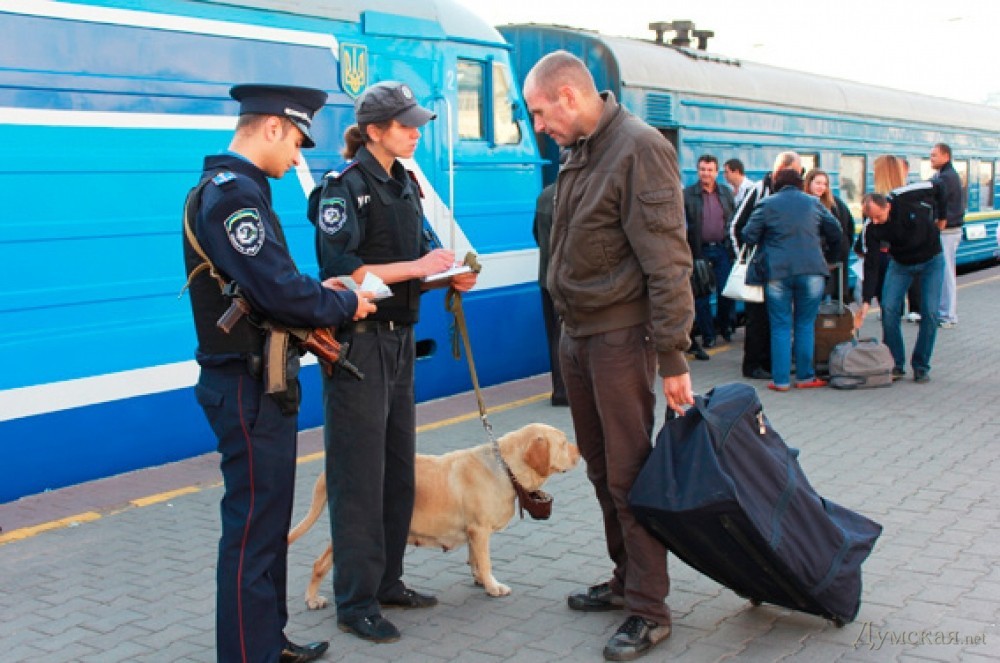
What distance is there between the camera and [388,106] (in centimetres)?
411

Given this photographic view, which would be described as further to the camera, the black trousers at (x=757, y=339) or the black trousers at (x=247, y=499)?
the black trousers at (x=757, y=339)

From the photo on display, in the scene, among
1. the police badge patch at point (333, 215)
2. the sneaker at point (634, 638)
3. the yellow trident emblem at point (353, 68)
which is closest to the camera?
the sneaker at point (634, 638)

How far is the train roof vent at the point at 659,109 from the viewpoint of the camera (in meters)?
11.0

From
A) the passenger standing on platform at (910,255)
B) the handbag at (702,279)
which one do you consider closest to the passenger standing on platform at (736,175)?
the handbag at (702,279)

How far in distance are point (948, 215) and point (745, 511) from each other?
9364mm

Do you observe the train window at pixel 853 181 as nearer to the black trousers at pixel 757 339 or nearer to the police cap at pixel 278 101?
the black trousers at pixel 757 339

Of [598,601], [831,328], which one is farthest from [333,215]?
[831,328]

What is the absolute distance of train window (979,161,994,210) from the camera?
64.5ft

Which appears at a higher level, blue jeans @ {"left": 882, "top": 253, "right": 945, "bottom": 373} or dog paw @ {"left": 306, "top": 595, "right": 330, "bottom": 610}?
blue jeans @ {"left": 882, "top": 253, "right": 945, "bottom": 373}

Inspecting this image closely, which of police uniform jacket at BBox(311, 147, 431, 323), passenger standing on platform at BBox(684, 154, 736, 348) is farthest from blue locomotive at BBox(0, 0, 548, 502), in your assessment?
passenger standing on platform at BBox(684, 154, 736, 348)

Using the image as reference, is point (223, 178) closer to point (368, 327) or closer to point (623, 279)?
point (368, 327)

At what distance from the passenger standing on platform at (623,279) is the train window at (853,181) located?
11.5 meters

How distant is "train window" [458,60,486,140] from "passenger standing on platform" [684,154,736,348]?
2.73m

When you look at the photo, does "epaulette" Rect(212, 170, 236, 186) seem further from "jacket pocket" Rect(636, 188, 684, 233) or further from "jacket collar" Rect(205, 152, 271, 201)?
"jacket pocket" Rect(636, 188, 684, 233)
